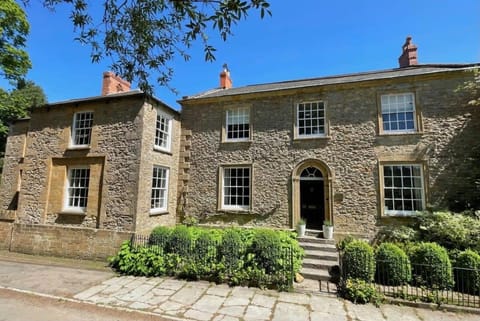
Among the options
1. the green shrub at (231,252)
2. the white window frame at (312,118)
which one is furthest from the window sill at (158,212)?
the white window frame at (312,118)

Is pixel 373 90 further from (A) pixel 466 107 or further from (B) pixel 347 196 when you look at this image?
→ (B) pixel 347 196

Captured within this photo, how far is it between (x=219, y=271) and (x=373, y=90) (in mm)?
9885

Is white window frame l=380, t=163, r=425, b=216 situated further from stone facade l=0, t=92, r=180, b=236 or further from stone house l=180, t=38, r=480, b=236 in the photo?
stone facade l=0, t=92, r=180, b=236

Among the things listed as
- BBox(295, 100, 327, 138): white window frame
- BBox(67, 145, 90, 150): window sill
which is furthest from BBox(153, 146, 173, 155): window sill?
BBox(295, 100, 327, 138): white window frame

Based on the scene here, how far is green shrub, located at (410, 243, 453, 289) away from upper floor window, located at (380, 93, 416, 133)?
17.1 feet

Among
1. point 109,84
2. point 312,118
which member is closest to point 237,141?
point 312,118

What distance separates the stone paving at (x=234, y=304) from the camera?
5512mm

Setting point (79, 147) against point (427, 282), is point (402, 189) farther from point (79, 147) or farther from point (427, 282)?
point (79, 147)

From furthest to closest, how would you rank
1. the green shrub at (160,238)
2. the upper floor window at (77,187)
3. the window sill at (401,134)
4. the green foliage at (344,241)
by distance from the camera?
the upper floor window at (77,187) → the window sill at (401,134) → the green foliage at (344,241) → the green shrub at (160,238)

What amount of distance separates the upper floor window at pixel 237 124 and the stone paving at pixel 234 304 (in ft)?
23.4

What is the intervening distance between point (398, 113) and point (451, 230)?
5.04m

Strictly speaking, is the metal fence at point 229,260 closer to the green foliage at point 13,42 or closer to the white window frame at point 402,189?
the white window frame at point 402,189

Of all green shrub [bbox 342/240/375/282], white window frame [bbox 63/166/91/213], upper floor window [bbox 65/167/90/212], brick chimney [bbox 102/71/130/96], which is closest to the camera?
green shrub [bbox 342/240/375/282]

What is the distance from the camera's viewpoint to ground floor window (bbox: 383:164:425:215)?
9.84 meters
